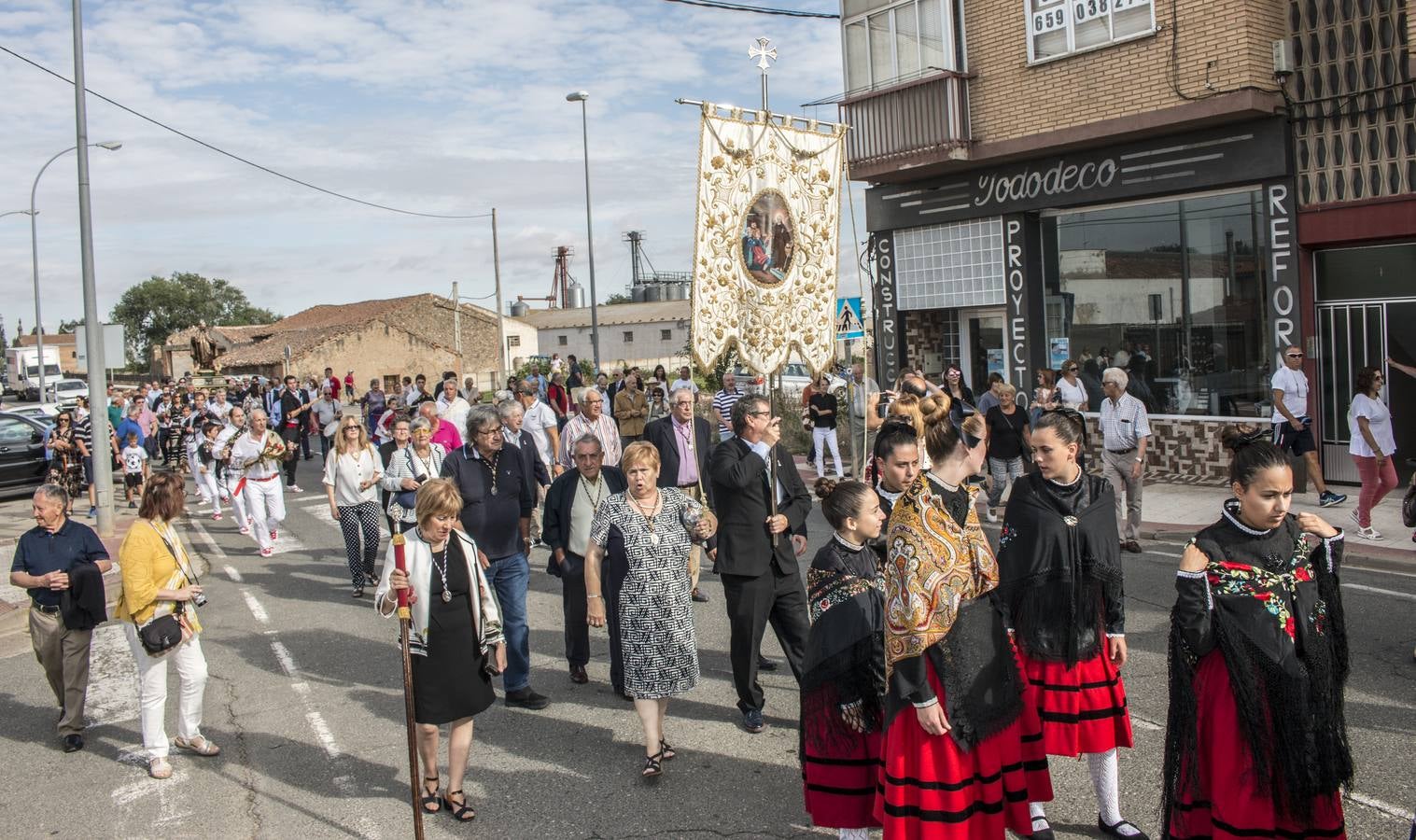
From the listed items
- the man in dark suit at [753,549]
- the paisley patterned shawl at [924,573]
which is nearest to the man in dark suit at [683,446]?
the man in dark suit at [753,549]

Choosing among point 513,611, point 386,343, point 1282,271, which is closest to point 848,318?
point 1282,271

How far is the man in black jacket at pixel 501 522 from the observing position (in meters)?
7.24

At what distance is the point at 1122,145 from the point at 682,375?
342 inches

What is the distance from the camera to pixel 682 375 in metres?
21.0

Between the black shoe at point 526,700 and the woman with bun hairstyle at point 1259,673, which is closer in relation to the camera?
the woman with bun hairstyle at point 1259,673

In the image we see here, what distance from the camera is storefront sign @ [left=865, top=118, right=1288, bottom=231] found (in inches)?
543

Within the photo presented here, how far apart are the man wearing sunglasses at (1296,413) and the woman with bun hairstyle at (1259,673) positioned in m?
8.97

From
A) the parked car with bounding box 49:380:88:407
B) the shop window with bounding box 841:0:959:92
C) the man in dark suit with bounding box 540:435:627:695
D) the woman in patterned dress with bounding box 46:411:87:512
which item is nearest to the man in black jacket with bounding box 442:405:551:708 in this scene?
the man in dark suit with bounding box 540:435:627:695

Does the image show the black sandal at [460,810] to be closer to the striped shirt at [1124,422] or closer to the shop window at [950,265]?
the striped shirt at [1124,422]

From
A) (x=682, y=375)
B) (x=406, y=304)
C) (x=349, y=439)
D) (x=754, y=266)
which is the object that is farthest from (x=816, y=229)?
(x=406, y=304)

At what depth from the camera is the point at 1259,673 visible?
12.9ft

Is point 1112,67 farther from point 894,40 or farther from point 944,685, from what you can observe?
point 944,685

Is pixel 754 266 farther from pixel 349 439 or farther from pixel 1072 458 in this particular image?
pixel 349 439

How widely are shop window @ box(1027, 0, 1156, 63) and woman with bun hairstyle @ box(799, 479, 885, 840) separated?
1224cm
